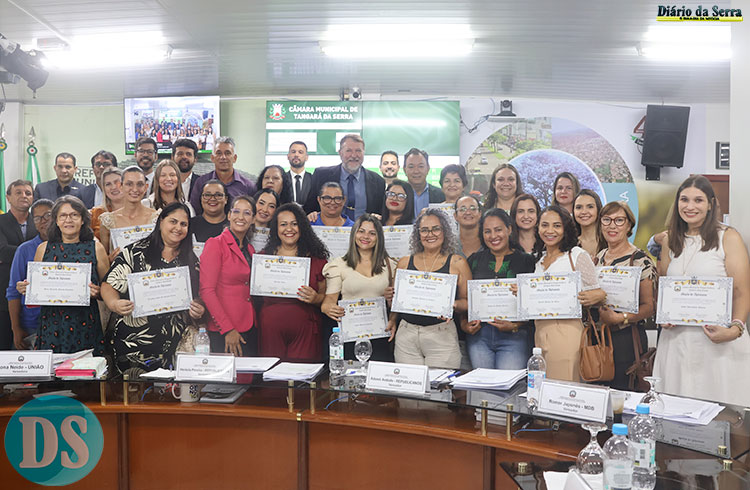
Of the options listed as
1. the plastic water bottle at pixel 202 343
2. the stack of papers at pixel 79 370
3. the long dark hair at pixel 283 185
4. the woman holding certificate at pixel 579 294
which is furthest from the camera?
the long dark hair at pixel 283 185

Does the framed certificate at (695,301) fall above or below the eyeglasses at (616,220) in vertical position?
below

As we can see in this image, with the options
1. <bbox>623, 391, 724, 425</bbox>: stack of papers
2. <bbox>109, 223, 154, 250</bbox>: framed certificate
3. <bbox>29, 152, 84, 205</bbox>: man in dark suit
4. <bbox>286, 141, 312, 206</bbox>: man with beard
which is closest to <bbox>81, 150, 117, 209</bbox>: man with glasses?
<bbox>29, 152, 84, 205</bbox>: man in dark suit

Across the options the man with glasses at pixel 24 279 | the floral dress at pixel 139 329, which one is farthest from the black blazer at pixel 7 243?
the floral dress at pixel 139 329

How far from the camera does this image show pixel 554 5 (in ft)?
16.1

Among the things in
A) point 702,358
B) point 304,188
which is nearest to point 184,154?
point 304,188

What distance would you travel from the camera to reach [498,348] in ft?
13.5

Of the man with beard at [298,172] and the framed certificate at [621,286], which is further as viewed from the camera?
the man with beard at [298,172]

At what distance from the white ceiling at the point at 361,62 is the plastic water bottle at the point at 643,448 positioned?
12.2ft

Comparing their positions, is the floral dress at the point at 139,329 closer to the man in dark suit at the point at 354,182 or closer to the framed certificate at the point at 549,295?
the man in dark suit at the point at 354,182

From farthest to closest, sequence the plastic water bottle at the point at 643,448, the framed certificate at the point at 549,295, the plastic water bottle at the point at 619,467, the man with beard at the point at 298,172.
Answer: the man with beard at the point at 298,172 < the framed certificate at the point at 549,295 < the plastic water bottle at the point at 643,448 < the plastic water bottle at the point at 619,467

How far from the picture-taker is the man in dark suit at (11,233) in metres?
5.12

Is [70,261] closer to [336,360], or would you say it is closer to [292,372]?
[292,372]

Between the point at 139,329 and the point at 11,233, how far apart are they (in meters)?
2.08

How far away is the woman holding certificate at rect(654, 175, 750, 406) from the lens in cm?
368
